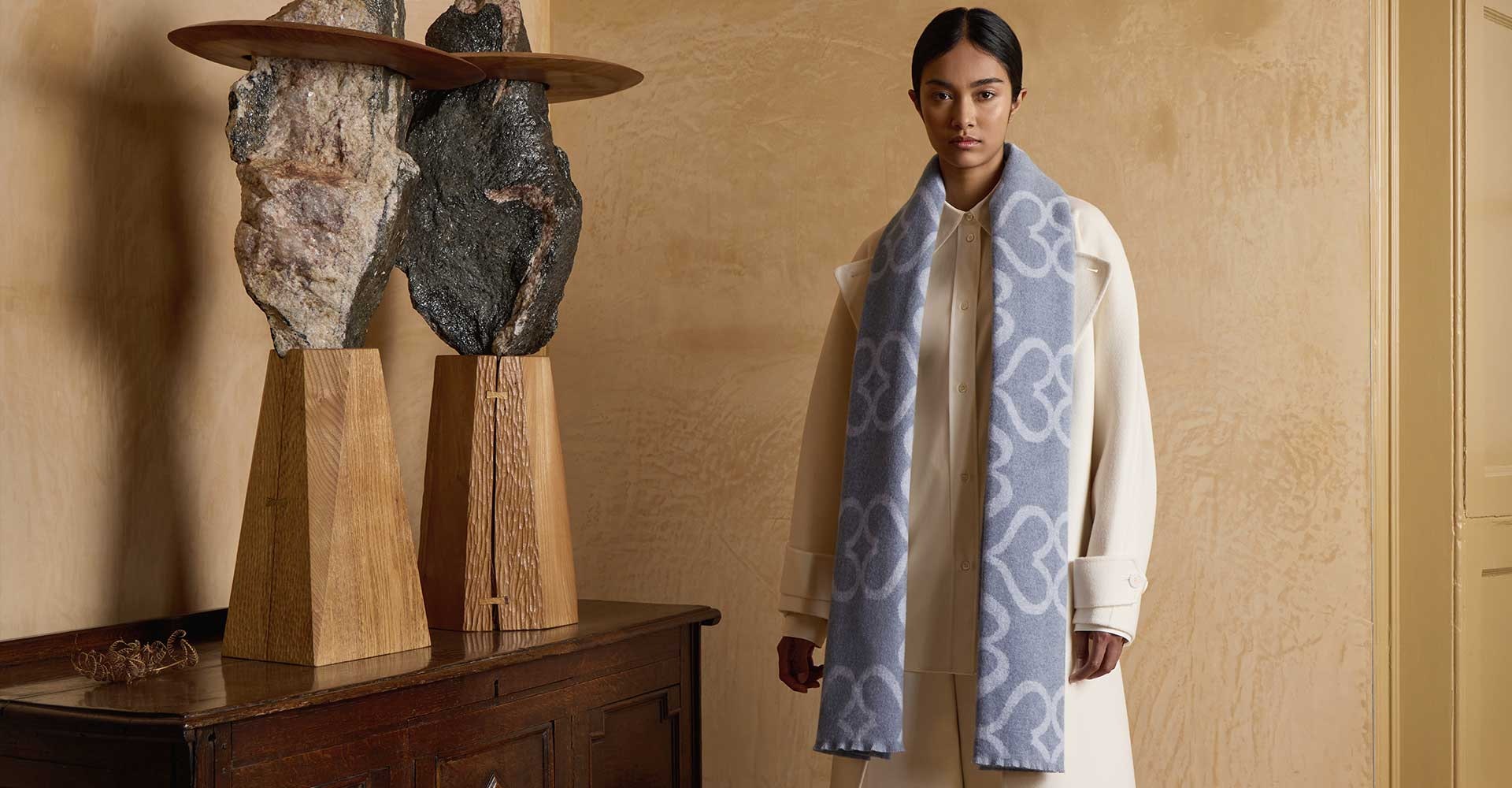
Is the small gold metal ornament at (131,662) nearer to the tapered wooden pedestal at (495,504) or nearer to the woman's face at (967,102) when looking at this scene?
the tapered wooden pedestal at (495,504)

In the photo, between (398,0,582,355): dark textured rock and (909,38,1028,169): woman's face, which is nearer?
(909,38,1028,169): woman's face

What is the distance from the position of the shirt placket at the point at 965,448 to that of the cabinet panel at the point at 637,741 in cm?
72

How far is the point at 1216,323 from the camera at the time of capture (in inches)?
100

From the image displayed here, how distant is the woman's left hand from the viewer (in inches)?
68.6

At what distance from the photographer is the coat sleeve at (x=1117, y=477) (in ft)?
5.71

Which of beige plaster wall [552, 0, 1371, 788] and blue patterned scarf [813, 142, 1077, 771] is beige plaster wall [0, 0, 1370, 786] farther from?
blue patterned scarf [813, 142, 1077, 771]

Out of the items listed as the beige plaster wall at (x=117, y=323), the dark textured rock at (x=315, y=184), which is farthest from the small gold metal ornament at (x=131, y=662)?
the dark textured rock at (x=315, y=184)

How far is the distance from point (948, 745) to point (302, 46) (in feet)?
4.59

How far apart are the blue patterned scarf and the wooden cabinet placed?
0.51 meters

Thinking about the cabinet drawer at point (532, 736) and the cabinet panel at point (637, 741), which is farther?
the cabinet panel at point (637, 741)

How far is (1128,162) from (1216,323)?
382mm

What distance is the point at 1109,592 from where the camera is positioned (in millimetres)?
1734

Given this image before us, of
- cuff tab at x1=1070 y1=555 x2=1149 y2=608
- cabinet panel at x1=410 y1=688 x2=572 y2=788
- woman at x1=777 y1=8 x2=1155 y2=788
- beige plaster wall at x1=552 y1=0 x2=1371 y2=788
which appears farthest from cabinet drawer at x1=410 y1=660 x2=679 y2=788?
cuff tab at x1=1070 y1=555 x2=1149 y2=608

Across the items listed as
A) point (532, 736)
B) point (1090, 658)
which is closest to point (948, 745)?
point (1090, 658)
